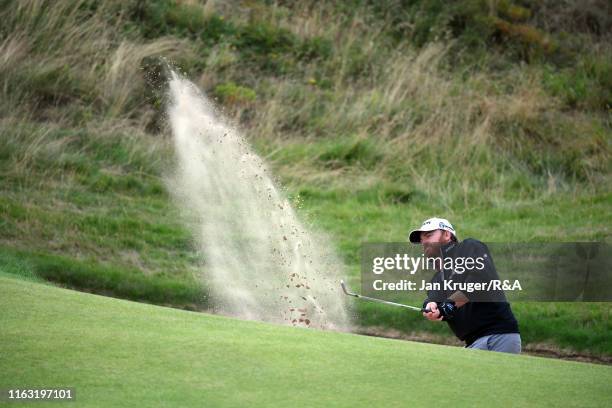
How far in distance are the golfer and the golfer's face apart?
37mm

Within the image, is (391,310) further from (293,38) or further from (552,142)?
(293,38)

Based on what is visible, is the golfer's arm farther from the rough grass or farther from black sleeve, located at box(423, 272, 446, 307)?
the rough grass

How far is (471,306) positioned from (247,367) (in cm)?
232

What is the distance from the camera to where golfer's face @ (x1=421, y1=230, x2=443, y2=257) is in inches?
307

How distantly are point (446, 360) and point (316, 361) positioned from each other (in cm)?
83

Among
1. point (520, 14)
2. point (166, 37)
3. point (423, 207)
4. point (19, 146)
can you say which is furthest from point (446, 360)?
point (520, 14)

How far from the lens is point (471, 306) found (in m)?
7.56

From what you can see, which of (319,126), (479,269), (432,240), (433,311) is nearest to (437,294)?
(433,311)

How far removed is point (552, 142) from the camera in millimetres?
17047

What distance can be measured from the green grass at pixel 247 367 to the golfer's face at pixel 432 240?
1.15 metres

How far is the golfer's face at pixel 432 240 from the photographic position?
7.79m

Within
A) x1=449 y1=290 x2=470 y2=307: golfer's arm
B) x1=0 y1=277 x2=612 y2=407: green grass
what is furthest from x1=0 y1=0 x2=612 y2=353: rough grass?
x1=0 y1=277 x2=612 y2=407: green grass

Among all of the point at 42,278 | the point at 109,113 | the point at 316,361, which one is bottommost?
the point at 42,278

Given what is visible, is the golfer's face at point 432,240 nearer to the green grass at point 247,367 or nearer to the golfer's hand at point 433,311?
the golfer's hand at point 433,311
